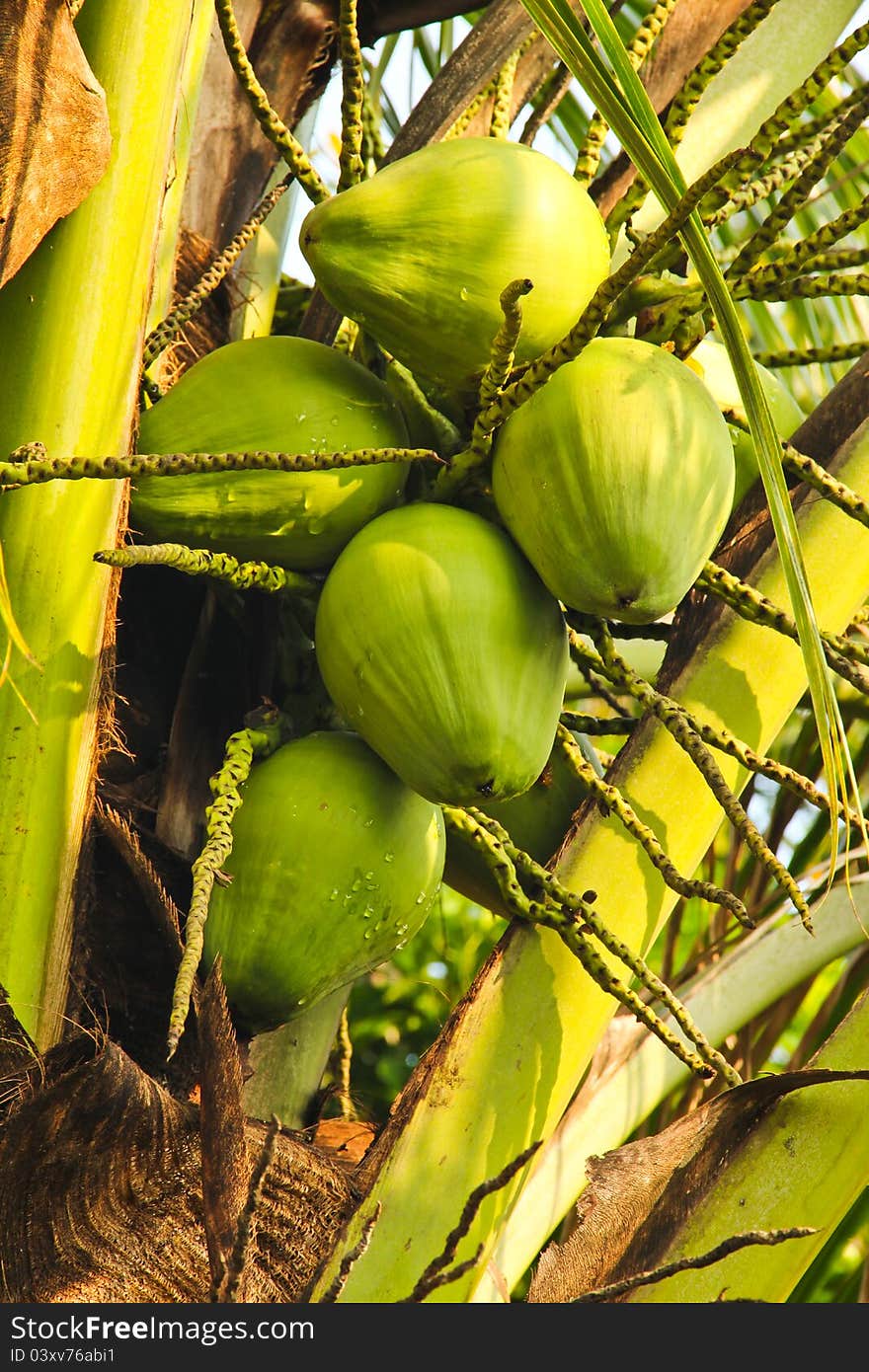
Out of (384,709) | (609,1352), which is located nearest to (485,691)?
(384,709)

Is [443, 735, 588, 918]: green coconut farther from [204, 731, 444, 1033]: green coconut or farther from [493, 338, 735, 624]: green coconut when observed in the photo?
[493, 338, 735, 624]: green coconut

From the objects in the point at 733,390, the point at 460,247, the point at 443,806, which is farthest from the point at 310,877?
the point at 733,390

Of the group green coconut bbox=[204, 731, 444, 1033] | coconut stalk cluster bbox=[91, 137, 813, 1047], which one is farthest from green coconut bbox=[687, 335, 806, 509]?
green coconut bbox=[204, 731, 444, 1033]

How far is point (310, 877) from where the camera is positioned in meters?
0.97

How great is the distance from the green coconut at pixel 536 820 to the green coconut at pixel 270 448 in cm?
31

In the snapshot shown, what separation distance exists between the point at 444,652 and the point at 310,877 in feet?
0.65

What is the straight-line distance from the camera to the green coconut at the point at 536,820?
46.8 inches

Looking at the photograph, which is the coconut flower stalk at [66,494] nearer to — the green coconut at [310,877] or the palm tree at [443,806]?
the palm tree at [443,806]

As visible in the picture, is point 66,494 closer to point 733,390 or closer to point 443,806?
point 443,806

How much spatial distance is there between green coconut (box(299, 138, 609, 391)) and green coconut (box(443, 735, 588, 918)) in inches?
15.5

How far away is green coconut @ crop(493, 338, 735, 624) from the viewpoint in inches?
34.9

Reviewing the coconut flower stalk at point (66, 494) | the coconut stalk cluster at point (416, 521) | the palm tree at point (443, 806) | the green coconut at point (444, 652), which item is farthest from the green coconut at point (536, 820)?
the coconut flower stalk at point (66, 494)

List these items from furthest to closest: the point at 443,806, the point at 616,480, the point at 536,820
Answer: the point at 536,820
the point at 443,806
the point at 616,480

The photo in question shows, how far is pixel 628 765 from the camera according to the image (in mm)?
1162
